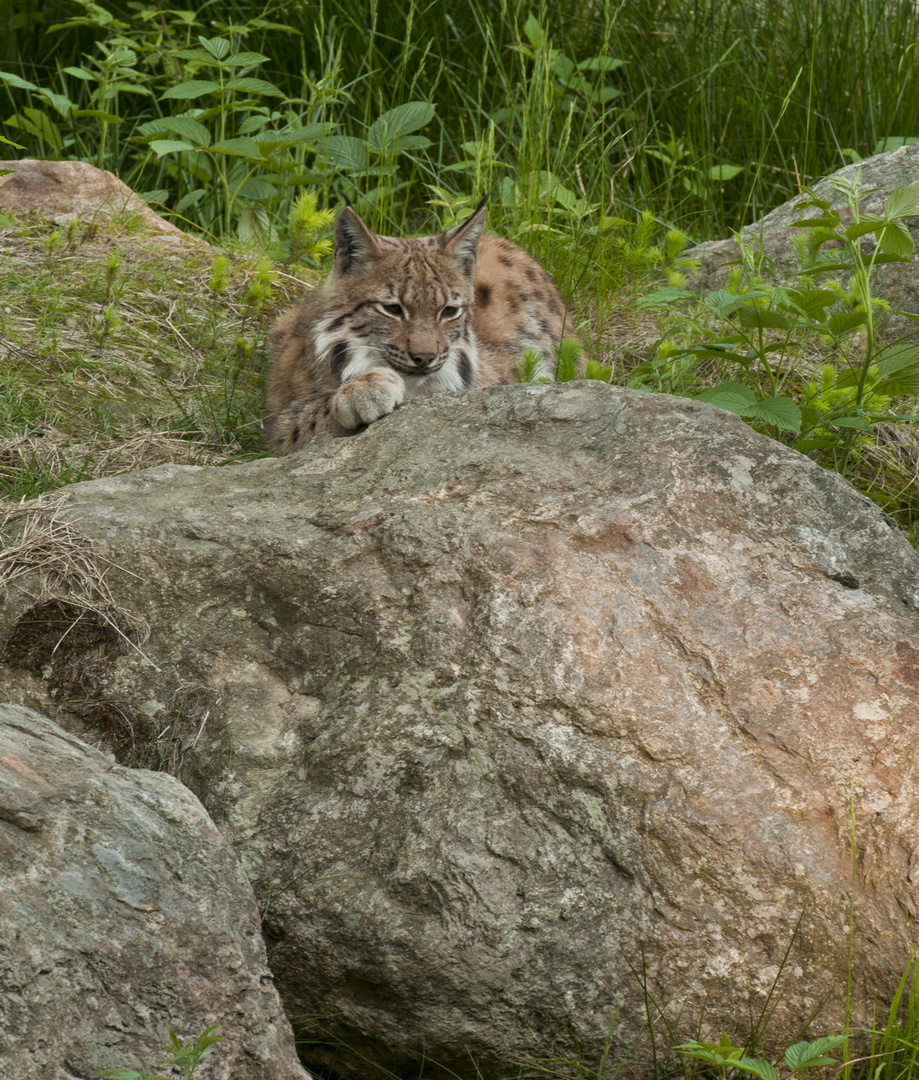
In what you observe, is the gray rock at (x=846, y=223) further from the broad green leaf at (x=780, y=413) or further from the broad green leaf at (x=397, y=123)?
the broad green leaf at (x=780, y=413)

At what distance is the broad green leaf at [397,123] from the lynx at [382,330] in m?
1.28

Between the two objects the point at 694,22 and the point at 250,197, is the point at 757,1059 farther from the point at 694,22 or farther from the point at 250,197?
the point at 694,22

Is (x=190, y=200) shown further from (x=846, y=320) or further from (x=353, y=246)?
(x=846, y=320)

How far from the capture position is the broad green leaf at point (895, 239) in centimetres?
288

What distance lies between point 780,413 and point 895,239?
0.52 metres

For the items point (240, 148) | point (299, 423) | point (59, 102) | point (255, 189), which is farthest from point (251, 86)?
point (299, 423)

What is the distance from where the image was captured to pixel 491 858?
194 centimetres

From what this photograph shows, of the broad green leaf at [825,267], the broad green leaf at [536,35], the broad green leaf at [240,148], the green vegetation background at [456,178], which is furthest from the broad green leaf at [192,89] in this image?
the broad green leaf at [825,267]

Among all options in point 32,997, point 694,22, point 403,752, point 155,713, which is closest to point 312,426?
point 155,713

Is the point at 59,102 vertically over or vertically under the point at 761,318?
under

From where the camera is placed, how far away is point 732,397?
321 cm

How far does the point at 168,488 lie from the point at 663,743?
1383 millimetres

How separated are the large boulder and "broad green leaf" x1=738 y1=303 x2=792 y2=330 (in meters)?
0.59

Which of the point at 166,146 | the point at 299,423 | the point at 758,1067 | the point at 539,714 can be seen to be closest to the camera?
the point at 758,1067
